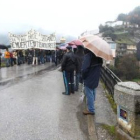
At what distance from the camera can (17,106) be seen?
22.2 ft

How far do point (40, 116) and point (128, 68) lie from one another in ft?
241

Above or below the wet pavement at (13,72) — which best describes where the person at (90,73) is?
above

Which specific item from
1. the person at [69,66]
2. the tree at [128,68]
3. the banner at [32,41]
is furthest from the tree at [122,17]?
the person at [69,66]

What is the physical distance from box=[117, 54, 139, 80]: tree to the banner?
5402 centimetres

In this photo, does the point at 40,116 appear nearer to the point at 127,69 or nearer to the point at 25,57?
the point at 25,57

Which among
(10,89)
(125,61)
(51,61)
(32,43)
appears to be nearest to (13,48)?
(32,43)

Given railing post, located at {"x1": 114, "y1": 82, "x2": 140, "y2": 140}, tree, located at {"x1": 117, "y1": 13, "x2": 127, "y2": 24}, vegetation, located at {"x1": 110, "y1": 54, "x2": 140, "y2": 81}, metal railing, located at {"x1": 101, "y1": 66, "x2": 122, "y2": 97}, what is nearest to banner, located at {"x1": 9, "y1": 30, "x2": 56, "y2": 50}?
metal railing, located at {"x1": 101, "y1": 66, "x2": 122, "y2": 97}

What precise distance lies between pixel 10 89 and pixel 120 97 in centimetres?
593

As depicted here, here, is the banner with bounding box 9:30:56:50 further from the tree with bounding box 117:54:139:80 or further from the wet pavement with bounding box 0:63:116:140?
the tree with bounding box 117:54:139:80

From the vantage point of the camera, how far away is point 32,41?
67.2ft

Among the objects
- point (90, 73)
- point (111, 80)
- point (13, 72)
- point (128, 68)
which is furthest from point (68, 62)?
point (128, 68)

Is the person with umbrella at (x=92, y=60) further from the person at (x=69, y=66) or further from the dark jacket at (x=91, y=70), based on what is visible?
the person at (x=69, y=66)

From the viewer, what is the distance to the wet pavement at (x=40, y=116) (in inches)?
189

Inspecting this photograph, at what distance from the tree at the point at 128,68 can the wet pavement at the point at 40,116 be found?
223 feet
